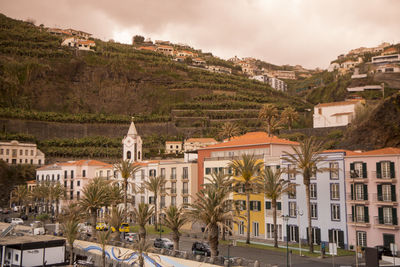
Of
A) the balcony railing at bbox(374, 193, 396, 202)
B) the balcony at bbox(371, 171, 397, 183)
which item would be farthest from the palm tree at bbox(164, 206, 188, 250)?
the balcony at bbox(371, 171, 397, 183)

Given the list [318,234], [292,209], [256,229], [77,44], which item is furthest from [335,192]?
[77,44]

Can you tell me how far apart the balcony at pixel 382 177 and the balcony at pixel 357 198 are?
2156 millimetres

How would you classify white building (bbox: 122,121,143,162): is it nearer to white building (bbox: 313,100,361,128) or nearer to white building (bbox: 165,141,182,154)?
white building (bbox: 165,141,182,154)

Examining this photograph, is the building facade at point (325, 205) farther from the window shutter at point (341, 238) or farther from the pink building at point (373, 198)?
the pink building at point (373, 198)

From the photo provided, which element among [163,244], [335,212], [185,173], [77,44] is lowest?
[163,244]

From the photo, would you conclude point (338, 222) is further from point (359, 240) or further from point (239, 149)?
point (239, 149)

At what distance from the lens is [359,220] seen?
43.3 metres

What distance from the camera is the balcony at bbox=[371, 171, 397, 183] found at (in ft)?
137

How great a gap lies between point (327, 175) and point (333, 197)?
2.58 m

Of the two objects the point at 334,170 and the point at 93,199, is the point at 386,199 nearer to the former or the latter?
the point at 334,170

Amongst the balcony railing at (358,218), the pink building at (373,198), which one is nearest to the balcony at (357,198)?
the pink building at (373,198)

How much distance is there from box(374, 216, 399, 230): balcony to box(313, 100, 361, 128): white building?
62.4 metres

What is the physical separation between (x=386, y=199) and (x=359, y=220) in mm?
3612

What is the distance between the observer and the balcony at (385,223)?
4066 centimetres
